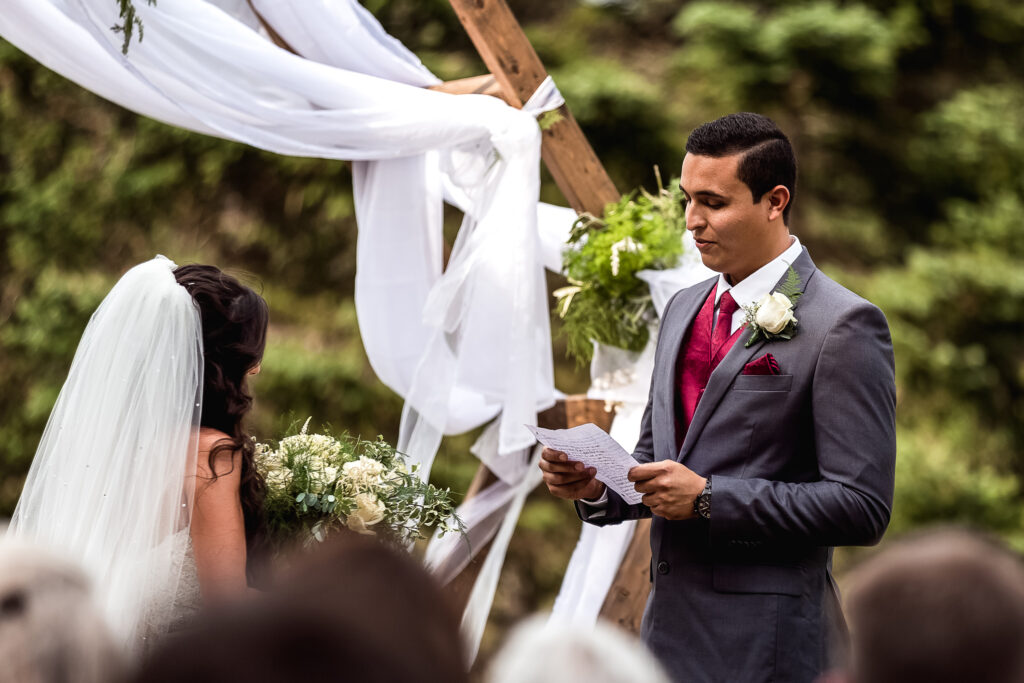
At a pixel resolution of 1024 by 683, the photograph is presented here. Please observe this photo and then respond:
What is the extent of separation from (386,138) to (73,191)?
18.6 feet

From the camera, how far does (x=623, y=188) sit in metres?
8.81

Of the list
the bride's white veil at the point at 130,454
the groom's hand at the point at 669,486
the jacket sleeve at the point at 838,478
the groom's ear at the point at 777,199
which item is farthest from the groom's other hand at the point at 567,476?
the bride's white veil at the point at 130,454

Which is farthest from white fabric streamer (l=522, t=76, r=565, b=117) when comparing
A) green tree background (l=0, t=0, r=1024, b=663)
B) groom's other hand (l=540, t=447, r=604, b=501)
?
green tree background (l=0, t=0, r=1024, b=663)

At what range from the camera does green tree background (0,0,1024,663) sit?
8.38 meters

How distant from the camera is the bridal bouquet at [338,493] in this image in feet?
9.81

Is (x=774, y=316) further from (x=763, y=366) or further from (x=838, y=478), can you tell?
(x=838, y=478)

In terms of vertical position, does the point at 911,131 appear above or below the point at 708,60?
below

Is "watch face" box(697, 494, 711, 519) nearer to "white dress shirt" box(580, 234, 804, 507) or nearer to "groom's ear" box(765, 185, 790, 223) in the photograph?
"white dress shirt" box(580, 234, 804, 507)

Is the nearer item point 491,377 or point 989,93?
point 491,377

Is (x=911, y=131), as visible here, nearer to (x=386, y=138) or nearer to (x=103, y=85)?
(x=386, y=138)

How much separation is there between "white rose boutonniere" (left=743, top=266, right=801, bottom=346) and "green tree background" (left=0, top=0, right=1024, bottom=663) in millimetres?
5727

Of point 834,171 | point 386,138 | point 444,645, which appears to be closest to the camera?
point 444,645

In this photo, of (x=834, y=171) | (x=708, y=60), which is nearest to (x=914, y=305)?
(x=834, y=171)

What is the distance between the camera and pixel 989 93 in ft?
29.9
